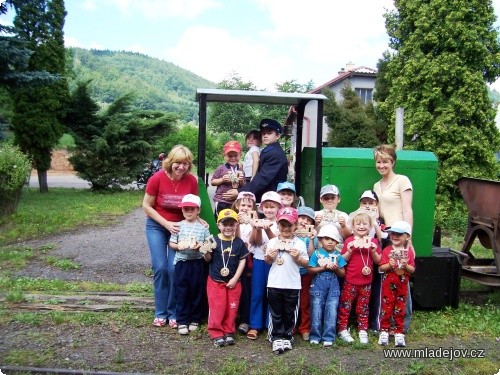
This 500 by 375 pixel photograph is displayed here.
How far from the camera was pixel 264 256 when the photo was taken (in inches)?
184

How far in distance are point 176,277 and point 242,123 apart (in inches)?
355

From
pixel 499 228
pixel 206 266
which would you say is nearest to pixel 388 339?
pixel 206 266

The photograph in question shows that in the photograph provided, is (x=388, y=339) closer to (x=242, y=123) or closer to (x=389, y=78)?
(x=242, y=123)

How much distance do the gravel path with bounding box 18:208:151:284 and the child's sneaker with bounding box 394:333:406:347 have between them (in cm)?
381

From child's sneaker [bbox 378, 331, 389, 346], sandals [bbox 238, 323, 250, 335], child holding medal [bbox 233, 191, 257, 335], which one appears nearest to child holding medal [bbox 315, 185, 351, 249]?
child holding medal [bbox 233, 191, 257, 335]

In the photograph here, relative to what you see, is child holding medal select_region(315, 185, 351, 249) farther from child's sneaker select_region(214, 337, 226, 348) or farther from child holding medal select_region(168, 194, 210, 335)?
child's sneaker select_region(214, 337, 226, 348)

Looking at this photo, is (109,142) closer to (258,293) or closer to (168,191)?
(168,191)

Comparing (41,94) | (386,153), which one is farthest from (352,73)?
(386,153)

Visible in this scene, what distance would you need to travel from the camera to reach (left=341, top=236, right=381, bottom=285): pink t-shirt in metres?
4.68

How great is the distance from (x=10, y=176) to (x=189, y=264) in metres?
7.75

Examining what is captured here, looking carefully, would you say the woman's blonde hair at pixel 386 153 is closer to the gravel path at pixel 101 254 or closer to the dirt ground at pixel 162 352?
the dirt ground at pixel 162 352

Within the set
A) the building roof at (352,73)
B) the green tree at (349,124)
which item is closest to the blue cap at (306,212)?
the green tree at (349,124)

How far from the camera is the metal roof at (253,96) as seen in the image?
16.9 ft

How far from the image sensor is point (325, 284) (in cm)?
467
